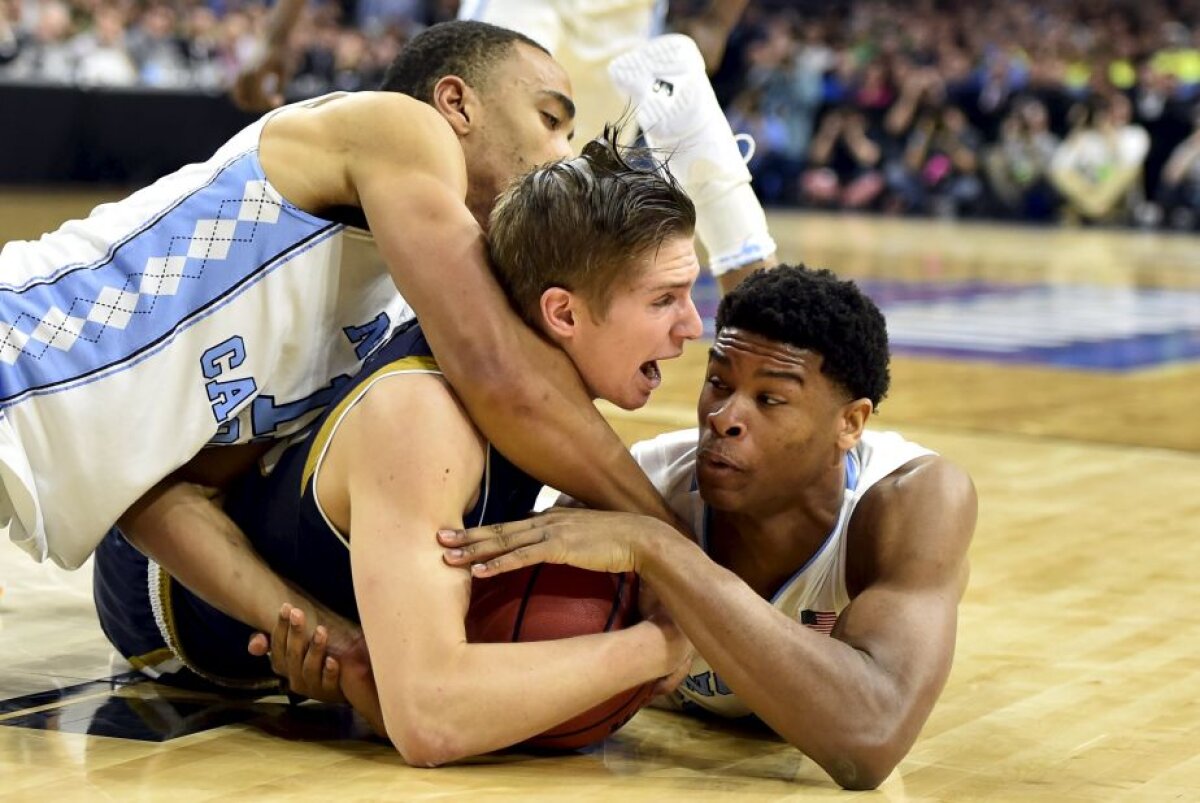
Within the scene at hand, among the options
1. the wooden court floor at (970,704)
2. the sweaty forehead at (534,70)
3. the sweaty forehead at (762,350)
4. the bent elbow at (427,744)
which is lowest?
→ the wooden court floor at (970,704)

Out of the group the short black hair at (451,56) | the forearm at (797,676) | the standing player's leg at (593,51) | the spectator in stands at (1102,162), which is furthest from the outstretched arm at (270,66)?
the spectator in stands at (1102,162)

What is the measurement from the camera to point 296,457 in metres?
2.99

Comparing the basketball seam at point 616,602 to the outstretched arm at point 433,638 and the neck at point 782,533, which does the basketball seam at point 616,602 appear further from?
the neck at point 782,533

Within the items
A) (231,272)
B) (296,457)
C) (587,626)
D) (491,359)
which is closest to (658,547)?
(587,626)

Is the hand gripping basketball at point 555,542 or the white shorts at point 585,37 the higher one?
the white shorts at point 585,37

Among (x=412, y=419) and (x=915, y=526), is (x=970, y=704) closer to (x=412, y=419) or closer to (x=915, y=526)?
(x=915, y=526)

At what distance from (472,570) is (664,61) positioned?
2.58 m

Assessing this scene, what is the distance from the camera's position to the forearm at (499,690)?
2.61 meters

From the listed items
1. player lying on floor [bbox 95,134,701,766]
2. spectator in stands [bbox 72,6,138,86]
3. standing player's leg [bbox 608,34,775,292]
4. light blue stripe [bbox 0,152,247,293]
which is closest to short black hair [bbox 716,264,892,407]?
player lying on floor [bbox 95,134,701,766]

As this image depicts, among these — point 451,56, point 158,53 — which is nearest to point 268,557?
point 451,56

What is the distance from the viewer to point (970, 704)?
3316mm

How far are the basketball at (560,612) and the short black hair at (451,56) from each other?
3.24 ft

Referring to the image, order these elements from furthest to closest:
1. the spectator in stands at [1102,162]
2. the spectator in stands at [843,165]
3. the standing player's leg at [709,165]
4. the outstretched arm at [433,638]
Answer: the spectator in stands at [843,165] → the spectator in stands at [1102,162] → the standing player's leg at [709,165] → the outstretched arm at [433,638]

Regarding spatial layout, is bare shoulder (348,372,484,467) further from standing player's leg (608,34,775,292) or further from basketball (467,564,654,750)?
standing player's leg (608,34,775,292)
